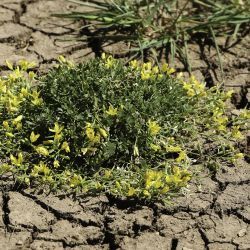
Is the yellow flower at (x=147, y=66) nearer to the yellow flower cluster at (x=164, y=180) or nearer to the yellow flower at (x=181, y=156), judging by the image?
the yellow flower at (x=181, y=156)

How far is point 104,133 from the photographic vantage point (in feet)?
12.1

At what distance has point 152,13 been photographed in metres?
4.92

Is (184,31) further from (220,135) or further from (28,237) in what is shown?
(28,237)

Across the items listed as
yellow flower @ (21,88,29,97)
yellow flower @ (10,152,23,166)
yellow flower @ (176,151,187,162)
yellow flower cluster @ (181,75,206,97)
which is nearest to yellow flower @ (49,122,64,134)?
yellow flower @ (10,152,23,166)

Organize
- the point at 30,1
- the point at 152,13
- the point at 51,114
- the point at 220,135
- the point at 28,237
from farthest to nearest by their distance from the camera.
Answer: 1. the point at 30,1
2. the point at 152,13
3. the point at 220,135
4. the point at 51,114
5. the point at 28,237

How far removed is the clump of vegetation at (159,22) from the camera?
494cm

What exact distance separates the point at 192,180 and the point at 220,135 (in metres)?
0.46

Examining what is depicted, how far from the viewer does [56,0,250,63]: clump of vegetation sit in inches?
194

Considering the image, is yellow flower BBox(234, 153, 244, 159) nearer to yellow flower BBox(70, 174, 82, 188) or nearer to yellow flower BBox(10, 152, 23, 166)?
yellow flower BBox(70, 174, 82, 188)

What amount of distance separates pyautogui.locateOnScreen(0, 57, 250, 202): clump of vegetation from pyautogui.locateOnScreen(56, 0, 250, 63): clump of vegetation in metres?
0.85

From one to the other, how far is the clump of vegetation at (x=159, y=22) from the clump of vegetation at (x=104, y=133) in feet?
2.80

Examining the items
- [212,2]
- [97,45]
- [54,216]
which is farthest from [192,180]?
[212,2]

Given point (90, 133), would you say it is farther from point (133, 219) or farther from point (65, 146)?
point (133, 219)

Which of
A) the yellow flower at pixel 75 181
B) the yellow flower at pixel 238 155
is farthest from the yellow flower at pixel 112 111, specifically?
the yellow flower at pixel 238 155
